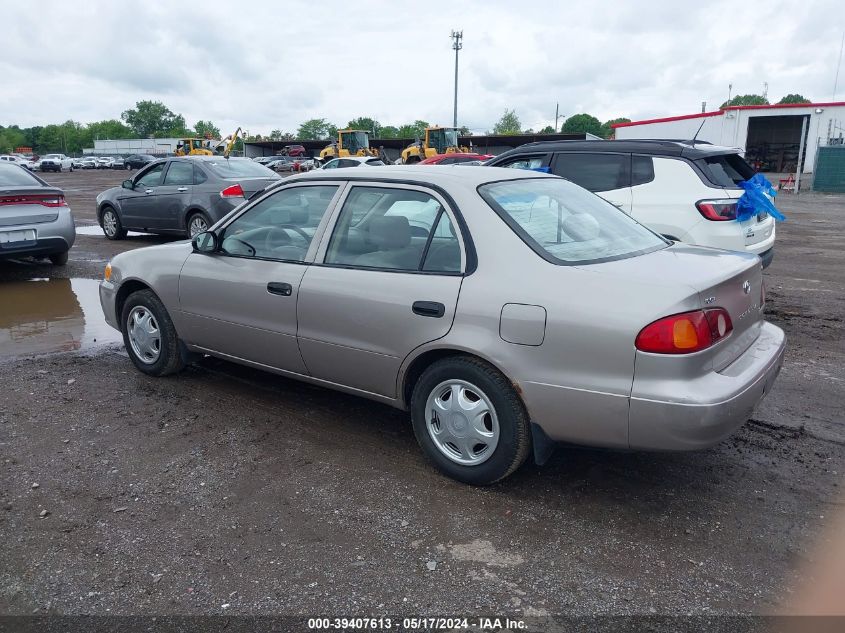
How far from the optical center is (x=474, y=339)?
3.46m

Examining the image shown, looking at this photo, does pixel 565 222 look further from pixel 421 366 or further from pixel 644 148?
pixel 644 148

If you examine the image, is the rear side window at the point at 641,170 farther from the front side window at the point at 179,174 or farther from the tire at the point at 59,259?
the tire at the point at 59,259

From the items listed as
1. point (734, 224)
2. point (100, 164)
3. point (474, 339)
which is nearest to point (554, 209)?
point (474, 339)

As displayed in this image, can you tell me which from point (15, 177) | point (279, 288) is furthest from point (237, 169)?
point (279, 288)

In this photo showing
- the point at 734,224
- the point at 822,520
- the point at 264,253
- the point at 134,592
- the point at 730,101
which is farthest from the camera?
the point at 730,101

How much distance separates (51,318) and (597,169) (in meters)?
6.08

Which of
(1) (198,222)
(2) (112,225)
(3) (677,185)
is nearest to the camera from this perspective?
(3) (677,185)

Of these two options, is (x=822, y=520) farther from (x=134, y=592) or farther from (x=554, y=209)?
(x=134, y=592)

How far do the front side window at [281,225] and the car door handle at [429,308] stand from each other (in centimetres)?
99

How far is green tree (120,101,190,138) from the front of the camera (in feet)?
451

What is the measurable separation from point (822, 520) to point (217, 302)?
12.1 feet

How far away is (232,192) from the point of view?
11703 millimetres

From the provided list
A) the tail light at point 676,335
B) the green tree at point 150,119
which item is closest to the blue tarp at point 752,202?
the tail light at point 676,335

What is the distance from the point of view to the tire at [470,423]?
3.44 metres
